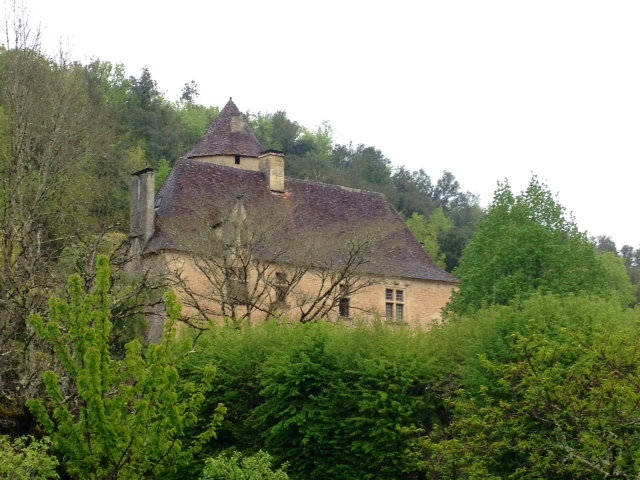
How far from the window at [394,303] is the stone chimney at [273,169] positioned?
5.60m

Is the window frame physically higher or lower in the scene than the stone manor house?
lower

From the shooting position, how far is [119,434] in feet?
41.3

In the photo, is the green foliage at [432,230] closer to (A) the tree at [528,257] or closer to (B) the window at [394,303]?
(B) the window at [394,303]

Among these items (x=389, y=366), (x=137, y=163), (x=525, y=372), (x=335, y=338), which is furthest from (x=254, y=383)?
(x=137, y=163)

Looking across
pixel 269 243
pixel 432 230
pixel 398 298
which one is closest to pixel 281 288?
pixel 269 243

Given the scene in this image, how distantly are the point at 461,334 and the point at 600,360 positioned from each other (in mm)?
5122

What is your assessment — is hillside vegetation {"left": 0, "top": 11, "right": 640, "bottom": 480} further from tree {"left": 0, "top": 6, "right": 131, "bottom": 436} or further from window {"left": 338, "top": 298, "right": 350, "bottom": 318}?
window {"left": 338, "top": 298, "right": 350, "bottom": 318}

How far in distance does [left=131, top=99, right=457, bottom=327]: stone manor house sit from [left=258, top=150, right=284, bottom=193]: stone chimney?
0.05 metres

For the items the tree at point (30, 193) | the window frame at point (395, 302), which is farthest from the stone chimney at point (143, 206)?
the window frame at point (395, 302)

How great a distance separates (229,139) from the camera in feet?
141

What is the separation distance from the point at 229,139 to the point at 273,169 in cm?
505

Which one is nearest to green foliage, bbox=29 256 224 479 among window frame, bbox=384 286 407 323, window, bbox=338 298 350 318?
window, bbox=338 298 350 318

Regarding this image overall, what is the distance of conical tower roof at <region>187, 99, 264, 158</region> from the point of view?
4253 cm

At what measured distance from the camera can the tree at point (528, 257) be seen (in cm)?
2975
